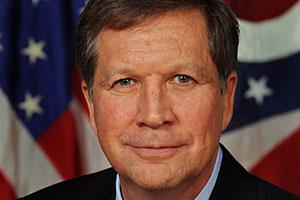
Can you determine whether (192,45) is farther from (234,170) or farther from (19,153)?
(19,153)

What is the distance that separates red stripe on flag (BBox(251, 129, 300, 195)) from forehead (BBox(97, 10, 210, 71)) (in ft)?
3.93

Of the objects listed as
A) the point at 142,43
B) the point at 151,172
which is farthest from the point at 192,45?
the point at 151,172

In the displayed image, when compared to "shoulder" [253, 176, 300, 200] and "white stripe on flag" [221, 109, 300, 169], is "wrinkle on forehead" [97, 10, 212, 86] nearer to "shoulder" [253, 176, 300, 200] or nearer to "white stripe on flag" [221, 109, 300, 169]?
"shoulder" [253, 176, 300, 200]

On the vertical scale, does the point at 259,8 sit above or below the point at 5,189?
above

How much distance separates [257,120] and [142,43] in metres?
1.21

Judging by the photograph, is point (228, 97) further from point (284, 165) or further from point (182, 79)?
point (284, 165)

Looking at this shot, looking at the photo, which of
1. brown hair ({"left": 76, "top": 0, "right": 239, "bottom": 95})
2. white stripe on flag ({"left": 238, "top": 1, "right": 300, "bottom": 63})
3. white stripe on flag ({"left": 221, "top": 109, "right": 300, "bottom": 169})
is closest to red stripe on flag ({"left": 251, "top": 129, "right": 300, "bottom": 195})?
white stripe on flag ({"left": 221, "top": 109, "right": 300, "bottom": 169})

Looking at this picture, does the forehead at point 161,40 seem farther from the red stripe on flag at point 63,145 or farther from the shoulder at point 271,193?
the red stripe on flag at point 63,145

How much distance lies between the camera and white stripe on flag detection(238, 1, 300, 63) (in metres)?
2.98

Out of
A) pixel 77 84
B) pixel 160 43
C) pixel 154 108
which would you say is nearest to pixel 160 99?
pixel 154 108

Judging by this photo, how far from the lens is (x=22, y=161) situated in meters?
3.00

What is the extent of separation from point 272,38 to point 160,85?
4.00 feet

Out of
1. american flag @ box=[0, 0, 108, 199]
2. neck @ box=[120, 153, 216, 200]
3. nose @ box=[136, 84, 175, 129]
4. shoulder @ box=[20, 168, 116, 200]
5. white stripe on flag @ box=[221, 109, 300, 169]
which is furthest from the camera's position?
white stripe on flag @ box=[221, 109, 300, 169]

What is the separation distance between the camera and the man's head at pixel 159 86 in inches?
73.7
